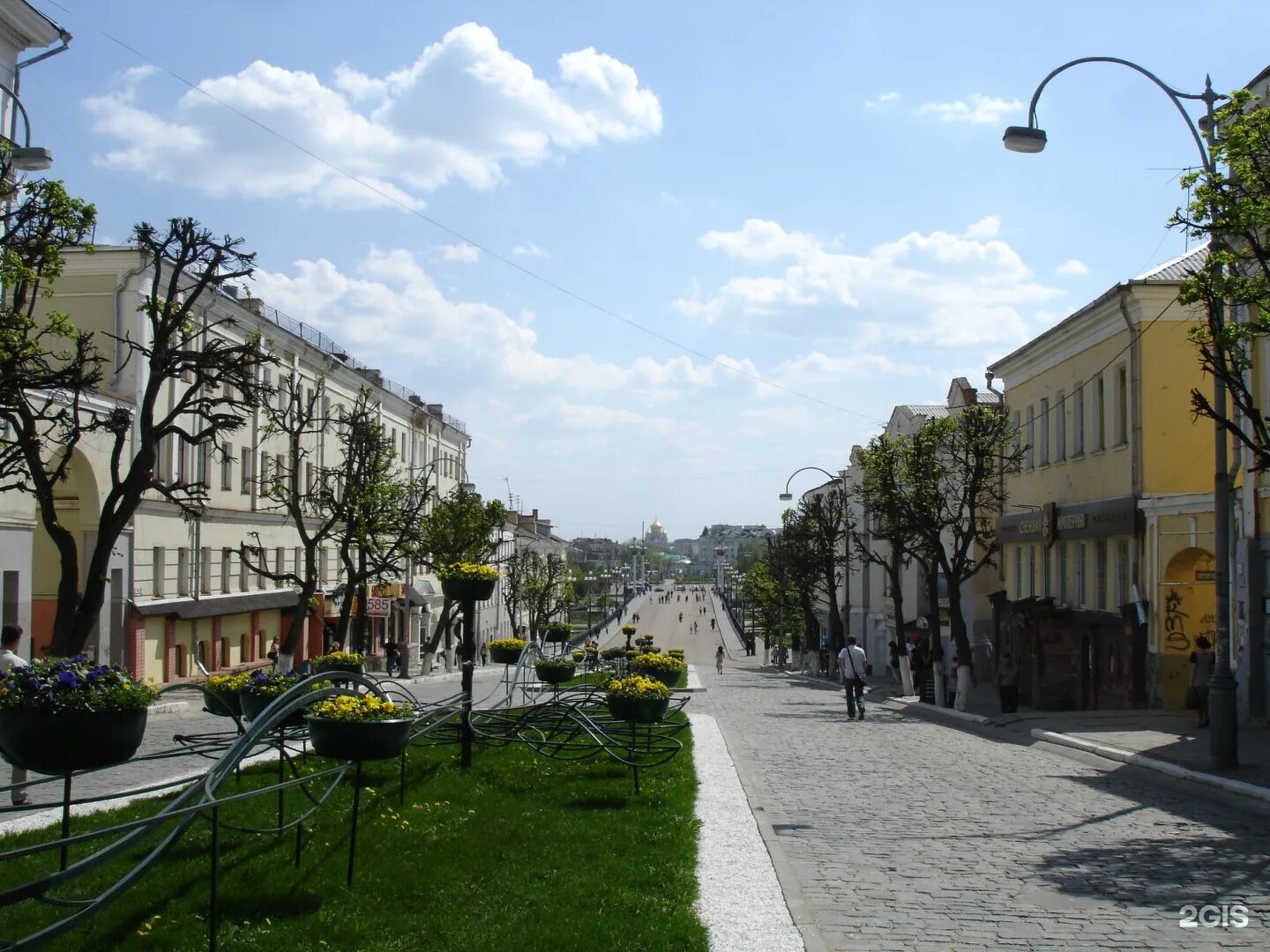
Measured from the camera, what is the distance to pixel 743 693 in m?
37.0

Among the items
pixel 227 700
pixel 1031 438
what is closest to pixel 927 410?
pixel 1031 438

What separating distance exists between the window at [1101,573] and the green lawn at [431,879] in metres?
21.8

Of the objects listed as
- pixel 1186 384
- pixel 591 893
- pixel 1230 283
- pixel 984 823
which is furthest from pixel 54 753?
pixel 1186 384

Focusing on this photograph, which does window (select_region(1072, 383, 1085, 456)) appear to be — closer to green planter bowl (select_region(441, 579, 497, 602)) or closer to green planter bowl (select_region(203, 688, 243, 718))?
green planter bowl (select_region(441, 579, 497, 602))

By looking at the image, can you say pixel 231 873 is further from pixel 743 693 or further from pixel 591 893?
pixel 743 693

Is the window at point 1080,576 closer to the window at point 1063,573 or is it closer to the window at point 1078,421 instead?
the window at point 1063,573

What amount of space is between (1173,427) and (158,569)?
27597mm

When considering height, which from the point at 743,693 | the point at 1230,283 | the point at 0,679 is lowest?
the point at 743,693

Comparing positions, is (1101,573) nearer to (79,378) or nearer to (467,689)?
(467,689)

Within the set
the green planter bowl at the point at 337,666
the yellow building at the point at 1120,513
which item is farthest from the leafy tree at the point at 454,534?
the green planter bowl at the point at 337,666

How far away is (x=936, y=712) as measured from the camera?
98.3 ft

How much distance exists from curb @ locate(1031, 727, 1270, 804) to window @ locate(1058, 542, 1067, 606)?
40.7ft

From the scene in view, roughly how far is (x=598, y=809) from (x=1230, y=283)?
8901 millimetres

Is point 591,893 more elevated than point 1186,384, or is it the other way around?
point 1186,384
